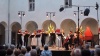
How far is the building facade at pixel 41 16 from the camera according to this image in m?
23.6

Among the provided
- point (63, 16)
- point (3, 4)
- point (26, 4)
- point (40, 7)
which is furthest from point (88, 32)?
point (3, 4)

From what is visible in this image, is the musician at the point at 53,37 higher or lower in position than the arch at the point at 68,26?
lower

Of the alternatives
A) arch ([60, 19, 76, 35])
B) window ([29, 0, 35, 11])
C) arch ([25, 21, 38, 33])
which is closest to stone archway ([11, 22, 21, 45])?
arch ([25, 21, 38, 33])

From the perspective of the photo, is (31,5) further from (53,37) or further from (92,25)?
(92,25)

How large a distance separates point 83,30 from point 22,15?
6.30 metres

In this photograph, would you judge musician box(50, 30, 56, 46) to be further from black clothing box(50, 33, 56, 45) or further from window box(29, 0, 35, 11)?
window box(29, 0, 35, 11)

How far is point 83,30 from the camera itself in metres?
23.4

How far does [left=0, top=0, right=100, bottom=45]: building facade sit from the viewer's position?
2362cm

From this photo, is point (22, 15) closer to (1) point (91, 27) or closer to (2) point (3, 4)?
(2) point (3, 4)

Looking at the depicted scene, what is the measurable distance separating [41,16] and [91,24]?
4.81 metres

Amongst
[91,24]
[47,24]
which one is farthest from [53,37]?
[91,24]

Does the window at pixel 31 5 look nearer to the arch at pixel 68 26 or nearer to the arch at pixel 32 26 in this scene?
the arch at pixel 32 26

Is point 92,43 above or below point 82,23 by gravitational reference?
below

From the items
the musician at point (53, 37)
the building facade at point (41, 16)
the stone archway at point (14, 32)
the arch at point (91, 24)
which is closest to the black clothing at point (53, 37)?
the musician at point (53, 37)
